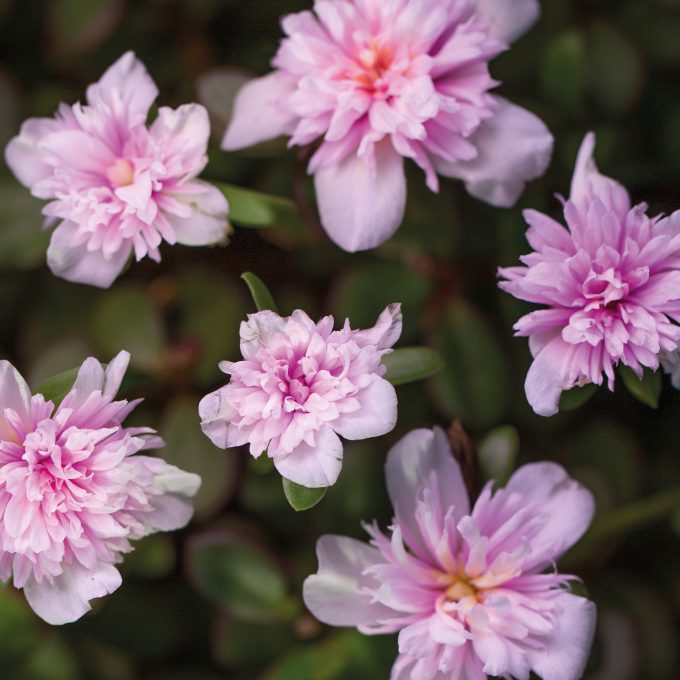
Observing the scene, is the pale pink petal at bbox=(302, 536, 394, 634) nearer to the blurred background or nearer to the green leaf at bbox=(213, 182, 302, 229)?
the blurred background

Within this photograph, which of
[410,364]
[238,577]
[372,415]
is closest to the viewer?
[372,415]

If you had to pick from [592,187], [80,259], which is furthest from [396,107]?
[80,259]

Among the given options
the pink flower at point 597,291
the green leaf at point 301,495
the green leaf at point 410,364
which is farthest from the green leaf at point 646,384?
the green leaf at point 301,495

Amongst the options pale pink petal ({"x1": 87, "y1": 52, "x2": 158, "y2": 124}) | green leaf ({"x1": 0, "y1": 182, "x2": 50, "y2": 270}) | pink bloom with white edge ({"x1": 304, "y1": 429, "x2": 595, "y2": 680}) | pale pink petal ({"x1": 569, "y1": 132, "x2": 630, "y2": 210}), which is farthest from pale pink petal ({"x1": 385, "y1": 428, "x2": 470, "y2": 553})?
green leaf ({"x1": 0, "y1": 182, "x2": 50, "y2": 270})

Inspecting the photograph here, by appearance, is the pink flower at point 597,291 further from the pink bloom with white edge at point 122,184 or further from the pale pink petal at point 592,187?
the pink bloom with white edge at point 122,184

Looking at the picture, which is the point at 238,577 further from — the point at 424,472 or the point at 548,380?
the point at 548,380

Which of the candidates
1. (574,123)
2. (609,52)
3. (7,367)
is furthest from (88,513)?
(609,52)
